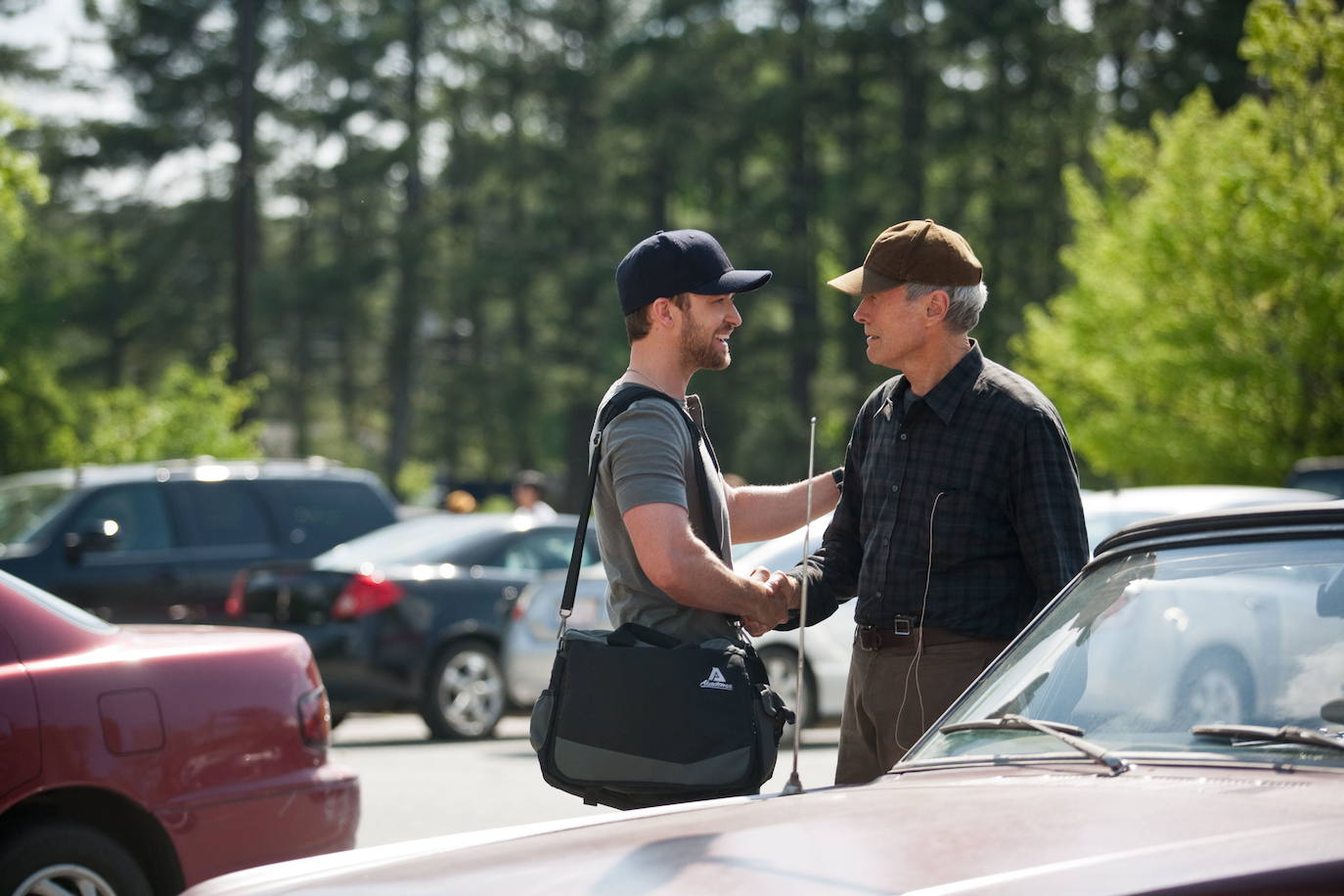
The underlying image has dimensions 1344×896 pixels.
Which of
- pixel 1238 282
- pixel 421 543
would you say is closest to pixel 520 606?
pixel 421 543

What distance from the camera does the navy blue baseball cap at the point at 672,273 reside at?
4148 mm

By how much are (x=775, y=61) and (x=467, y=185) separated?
33.2 ft

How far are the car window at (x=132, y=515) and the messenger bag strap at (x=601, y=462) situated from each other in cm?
1059

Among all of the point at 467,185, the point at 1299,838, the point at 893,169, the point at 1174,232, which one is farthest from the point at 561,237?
the point at 1299,838

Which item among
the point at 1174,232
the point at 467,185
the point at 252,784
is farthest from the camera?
the point at 467,185

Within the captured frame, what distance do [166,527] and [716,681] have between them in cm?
1124

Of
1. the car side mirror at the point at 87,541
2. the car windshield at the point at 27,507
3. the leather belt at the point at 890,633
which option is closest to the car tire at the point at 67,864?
the leather belt at the point at 890,633

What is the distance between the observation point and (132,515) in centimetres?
1423

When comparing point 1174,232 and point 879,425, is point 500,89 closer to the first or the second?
point 1174,232

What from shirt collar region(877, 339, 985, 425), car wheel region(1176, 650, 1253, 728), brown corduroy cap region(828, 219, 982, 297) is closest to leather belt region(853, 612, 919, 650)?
shirt collar region(877, 339, 985, 425)

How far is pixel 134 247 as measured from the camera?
161 feet

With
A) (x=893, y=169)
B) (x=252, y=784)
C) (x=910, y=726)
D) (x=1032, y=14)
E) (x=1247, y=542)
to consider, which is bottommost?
(x=252, y=784)

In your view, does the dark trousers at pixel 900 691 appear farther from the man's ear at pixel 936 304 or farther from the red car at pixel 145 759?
the red car at pixel 145 759

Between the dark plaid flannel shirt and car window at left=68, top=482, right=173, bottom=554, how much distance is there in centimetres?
1058
